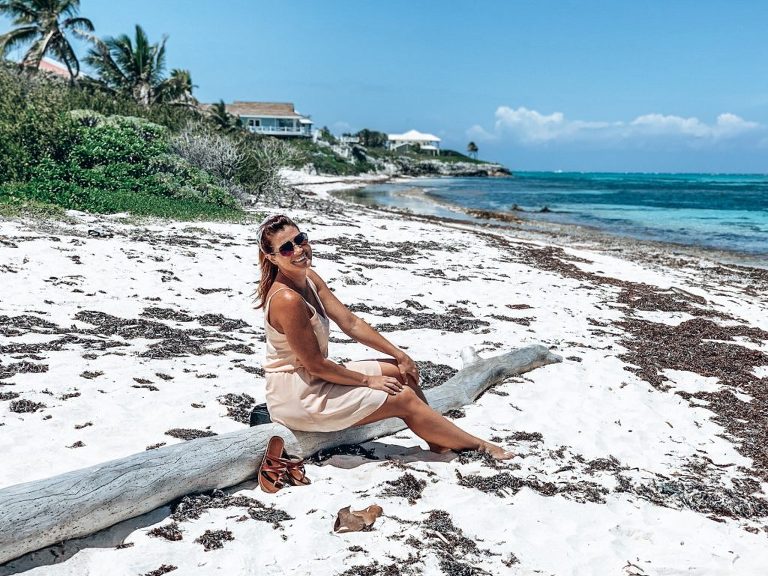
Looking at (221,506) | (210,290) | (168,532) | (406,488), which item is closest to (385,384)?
(406,488)

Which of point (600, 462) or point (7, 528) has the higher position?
point (7, 528)

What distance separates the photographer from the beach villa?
289 ft

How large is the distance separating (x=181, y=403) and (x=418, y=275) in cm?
719

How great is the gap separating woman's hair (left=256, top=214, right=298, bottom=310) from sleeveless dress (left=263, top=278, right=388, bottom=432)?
6.3 inches

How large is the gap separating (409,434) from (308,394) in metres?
Result: 1.31

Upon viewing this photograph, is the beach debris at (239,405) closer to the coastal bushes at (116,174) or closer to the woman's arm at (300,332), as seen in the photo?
the woman's arm at (300,332)

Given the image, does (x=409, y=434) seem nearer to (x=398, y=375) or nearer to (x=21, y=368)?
(x=398, y=375)

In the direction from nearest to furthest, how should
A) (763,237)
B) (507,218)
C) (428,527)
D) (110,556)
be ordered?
(110,556) < (428,527) < (763,237) < (507,218)

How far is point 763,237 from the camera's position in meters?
26.9

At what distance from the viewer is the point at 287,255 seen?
4.25m

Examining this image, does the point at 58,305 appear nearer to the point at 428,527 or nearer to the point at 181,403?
the point at 181,403

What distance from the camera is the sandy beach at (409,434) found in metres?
3.61

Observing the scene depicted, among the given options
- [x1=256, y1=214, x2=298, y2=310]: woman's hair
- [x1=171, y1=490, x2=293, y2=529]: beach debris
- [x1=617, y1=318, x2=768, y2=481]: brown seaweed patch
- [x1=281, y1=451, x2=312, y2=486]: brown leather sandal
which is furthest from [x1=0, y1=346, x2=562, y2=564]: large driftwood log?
[x1=617, y1=318, x2=768, y2=481]: brown seaweed patch

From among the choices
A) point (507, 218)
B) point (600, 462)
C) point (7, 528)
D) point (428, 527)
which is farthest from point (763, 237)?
point (7, 528)
